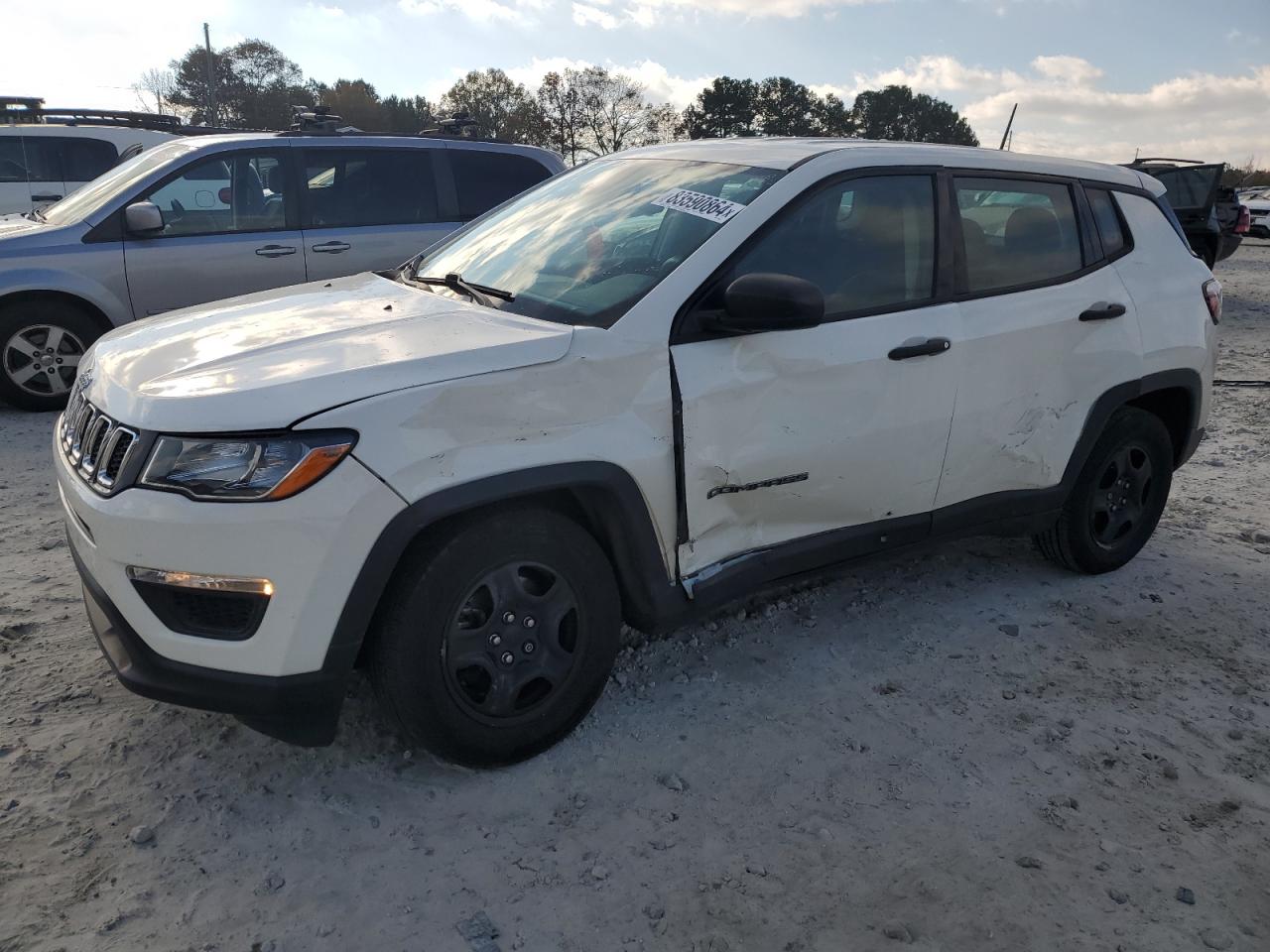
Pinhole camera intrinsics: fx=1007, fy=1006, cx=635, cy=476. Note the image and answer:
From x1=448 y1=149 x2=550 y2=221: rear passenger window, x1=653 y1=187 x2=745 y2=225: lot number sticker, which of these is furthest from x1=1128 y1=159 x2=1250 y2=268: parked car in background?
x1=653 y1=187 x2=745 y2=225: lot number sticker

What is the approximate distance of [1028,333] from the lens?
371cm

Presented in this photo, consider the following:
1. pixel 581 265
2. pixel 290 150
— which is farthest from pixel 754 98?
pixel 581 265

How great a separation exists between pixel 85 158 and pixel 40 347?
5.55 meters

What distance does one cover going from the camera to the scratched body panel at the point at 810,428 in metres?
2.96

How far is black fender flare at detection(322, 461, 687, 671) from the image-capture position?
2463 millimetres

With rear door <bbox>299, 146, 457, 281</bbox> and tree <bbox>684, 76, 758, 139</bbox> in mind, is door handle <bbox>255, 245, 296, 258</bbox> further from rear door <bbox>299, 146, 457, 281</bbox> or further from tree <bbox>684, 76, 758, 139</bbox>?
tree <bbox>684, 76, 758, 139</bbox>

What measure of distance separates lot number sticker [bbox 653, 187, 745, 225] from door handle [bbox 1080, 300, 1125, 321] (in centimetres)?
162

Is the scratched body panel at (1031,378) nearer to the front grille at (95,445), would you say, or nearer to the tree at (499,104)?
the front grille at (95,445)

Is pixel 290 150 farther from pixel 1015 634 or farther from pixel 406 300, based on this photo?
pixel 1015 634

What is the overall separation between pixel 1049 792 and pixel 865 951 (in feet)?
2.98

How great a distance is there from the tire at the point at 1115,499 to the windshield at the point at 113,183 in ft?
19.3

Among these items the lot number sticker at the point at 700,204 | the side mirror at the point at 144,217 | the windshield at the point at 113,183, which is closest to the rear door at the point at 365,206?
the windshield at the point at 113,183

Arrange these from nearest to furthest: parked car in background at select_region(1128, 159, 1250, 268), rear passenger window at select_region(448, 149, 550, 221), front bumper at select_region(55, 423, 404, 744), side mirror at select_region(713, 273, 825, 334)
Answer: front bumper at select_region(55, 423, 404, 744) < side mirror at select_region(713, 273, 825, 334) < rear passenger window at select_region(448, 149, 550, 221) < parked car in background at select_region(1128, 159, 1250, 268)

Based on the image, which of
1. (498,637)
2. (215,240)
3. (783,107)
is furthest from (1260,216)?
(783,107)
